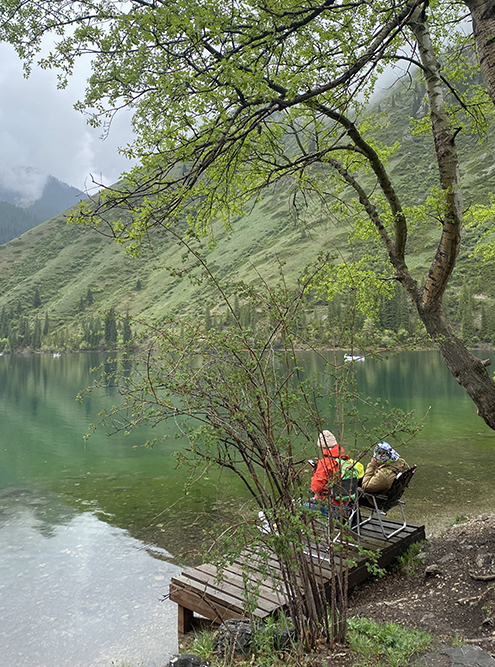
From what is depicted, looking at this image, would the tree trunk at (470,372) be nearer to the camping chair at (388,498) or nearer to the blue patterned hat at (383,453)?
the camping chair at (388,498)

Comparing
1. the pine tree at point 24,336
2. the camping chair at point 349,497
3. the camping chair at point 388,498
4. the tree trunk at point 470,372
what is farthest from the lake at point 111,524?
the pine tree at point 24,336

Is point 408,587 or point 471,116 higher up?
point 471,116

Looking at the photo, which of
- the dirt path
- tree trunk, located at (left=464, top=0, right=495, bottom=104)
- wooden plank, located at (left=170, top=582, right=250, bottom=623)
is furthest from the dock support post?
tree trunk, located at (left=464, top=0, right=495, bottom=104)

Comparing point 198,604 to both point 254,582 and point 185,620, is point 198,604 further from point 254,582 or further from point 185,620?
point 254,582

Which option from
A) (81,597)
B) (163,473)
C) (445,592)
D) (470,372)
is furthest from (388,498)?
(163,473)

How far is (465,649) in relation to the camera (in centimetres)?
359

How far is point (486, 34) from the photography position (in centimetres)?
417

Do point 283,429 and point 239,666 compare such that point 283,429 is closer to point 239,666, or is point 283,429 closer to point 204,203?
point 239,666

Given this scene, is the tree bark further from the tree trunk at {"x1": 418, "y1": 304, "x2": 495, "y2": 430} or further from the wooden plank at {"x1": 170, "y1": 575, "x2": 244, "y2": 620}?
the wooden plank at {"x1": 170, "y1": 575, "x2": 244, "y2": 620}

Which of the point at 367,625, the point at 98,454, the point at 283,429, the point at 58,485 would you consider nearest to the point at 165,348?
the point at 283,429

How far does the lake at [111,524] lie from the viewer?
646 cm

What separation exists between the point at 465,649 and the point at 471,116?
7723 mm

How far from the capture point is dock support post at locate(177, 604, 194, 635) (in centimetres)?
590

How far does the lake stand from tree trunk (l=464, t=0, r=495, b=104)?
9.79 feet
